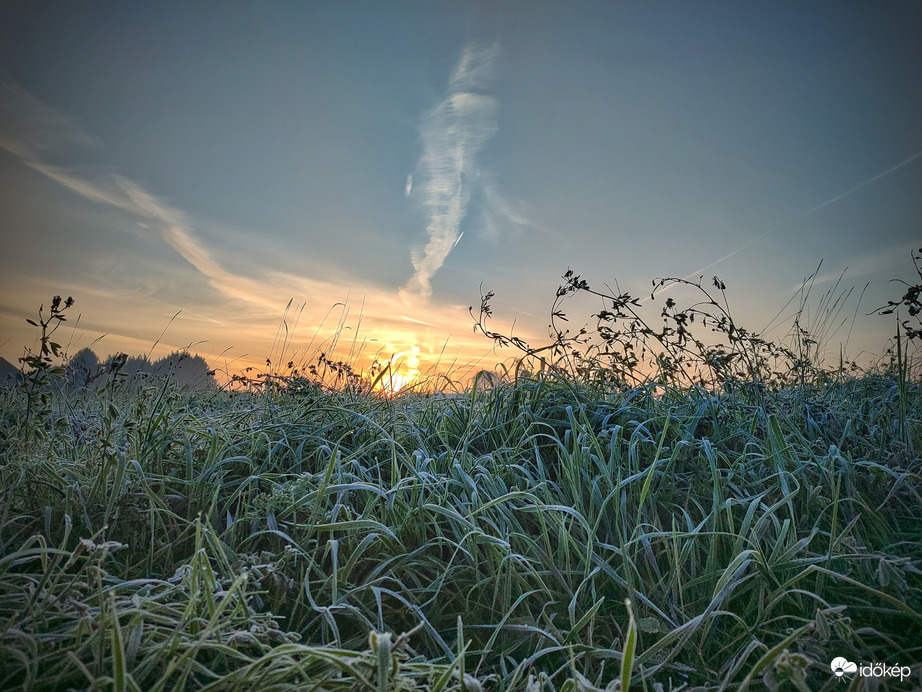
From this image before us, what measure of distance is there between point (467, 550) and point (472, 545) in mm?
27

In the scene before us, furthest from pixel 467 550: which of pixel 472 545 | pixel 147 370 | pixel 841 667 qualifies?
pixel 147 370

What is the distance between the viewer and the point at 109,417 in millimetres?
2715

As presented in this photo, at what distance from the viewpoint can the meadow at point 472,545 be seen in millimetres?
1457

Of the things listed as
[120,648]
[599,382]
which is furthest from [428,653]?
[599,382]

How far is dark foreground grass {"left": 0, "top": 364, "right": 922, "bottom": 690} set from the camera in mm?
1449

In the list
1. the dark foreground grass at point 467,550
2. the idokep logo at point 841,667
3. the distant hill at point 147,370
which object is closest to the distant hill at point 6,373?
the distant hill at point 147,370

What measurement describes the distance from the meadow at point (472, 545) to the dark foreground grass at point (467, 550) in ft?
0.05

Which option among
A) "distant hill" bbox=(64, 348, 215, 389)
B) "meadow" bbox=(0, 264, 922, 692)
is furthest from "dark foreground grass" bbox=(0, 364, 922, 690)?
"distant hill" bbox=(64, 348, 215, 389)

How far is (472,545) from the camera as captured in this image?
214 cm

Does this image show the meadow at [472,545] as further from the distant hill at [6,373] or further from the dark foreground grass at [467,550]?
the distant hill at [6,373]

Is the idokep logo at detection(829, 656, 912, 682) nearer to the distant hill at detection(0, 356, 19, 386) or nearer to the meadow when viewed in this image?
the meadow

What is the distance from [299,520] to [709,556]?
5.50 feet

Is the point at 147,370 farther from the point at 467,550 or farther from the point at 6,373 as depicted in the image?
the point at 467,550

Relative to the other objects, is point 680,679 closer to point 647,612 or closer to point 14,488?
point 647,612
